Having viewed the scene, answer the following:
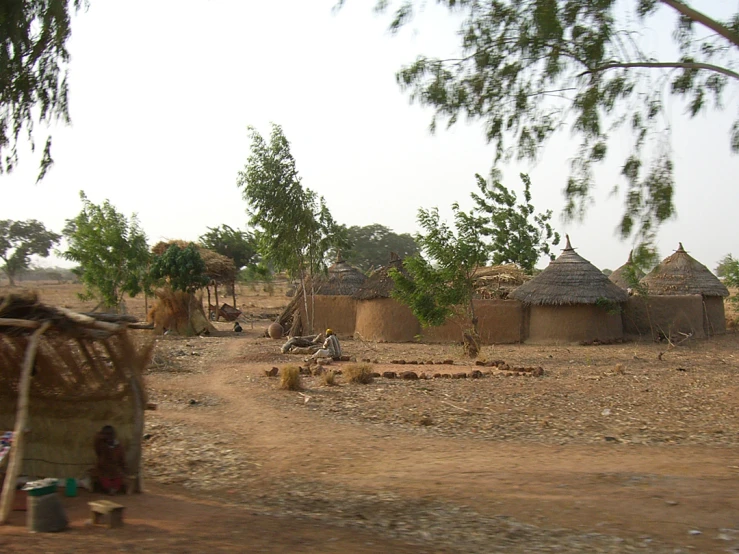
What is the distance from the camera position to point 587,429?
9.09 metres

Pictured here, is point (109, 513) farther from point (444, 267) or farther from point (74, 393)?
point (444, 267)

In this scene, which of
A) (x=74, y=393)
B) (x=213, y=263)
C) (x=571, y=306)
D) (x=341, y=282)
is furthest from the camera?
(x=213, y=263)

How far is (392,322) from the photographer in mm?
22000

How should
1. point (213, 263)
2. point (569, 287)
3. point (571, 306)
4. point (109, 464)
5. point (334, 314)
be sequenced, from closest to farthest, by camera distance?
1. point (109, 464)
2. point (571, 306)
3. point (569, 287)
4. point (334, 314)
5. point (213, 263)

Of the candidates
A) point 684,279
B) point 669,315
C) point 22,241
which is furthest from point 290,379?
point 22,241

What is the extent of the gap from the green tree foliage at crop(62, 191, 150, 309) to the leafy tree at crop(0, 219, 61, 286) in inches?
1030

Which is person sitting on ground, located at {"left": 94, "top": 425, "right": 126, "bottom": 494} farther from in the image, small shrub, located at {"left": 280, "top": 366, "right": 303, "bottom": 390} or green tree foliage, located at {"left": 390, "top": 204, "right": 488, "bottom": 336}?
green tree foliage, located at {"left": 390, "top": 204, "right": 488, "bottom": 336}

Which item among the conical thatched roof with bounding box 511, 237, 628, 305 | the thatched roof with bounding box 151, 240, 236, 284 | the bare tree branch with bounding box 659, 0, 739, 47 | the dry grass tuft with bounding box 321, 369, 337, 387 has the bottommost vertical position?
the dry grass tuft with bounding box 321, 369, 337, 387

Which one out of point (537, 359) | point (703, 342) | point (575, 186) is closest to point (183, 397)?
point (575, 186)

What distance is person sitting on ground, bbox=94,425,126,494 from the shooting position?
6.12 m

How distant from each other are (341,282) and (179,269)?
5657mm

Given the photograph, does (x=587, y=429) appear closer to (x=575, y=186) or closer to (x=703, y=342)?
(x=575, y=186)

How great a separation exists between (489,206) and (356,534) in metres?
33.3

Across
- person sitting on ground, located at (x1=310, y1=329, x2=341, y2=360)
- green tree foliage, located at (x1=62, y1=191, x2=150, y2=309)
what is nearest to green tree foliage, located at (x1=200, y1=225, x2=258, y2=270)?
green tree foliage, located at (x1=62, y1=191, x2=150, y2=309)
